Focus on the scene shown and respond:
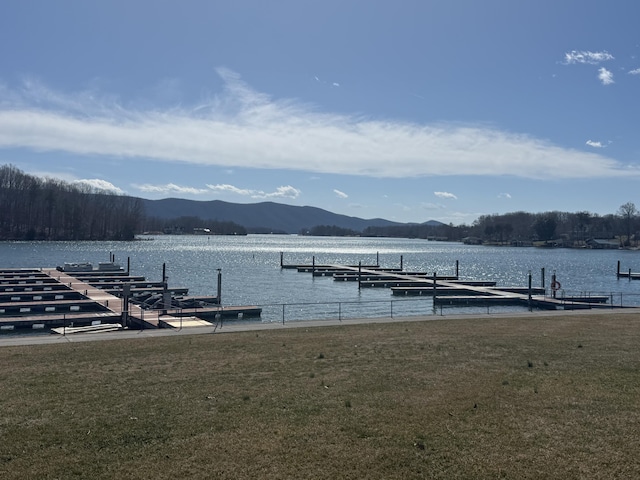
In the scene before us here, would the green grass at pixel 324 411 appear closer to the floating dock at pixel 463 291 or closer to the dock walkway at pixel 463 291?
the dock walkway at pixel 463 291

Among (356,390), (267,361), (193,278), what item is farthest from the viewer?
(193,278)

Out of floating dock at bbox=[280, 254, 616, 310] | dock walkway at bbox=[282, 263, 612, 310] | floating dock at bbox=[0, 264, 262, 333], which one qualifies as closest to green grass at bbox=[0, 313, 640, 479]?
floating dock at bbox=[0, 264, 262, 333]

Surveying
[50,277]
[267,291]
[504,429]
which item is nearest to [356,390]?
[504,429]

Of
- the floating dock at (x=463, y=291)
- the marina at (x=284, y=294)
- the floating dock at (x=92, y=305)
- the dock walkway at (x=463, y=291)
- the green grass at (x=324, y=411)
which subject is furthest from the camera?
the floating dock at (x=463, y=291)

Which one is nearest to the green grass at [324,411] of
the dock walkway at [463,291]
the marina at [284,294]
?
the marina at [284,294]

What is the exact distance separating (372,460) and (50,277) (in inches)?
2766

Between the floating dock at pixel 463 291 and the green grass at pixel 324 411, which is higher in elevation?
the green grass at pixel 324 411

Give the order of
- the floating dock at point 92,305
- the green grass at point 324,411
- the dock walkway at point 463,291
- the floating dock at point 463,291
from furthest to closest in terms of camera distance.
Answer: the floating dock at point 463,291 → the dock walkway at point 463,291 → the floating dock at point 92,305 → the green grass at point 324,411

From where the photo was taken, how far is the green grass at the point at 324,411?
8445 mm

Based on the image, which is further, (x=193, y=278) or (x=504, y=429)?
(x=193, y=278)

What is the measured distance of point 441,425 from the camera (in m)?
10.2

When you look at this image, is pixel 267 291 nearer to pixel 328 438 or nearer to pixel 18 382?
pixel 18 382

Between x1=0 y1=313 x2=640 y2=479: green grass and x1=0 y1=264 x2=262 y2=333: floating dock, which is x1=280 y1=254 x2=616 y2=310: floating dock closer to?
x1=0 y1=264 x2=262 y2=333: floating dock

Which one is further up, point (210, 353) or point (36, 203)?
point (36, 203)
